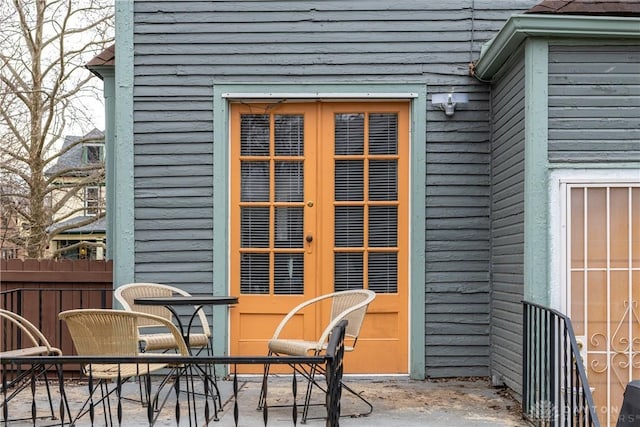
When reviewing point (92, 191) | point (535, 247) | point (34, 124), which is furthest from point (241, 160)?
point (92, 191)

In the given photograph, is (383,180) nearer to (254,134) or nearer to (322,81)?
(322,81)

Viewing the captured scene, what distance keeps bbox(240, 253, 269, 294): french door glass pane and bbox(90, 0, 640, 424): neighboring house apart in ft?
0.04

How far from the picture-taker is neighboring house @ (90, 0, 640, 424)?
5.79 metres

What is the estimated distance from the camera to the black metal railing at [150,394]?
2.90 meters

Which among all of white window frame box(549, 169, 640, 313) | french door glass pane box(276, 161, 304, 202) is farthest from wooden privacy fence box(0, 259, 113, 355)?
white window frame box(549, 169, 640, 313)

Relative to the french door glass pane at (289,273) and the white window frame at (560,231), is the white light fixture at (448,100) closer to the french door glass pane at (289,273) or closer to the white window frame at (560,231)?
the white window frame at (560,231)

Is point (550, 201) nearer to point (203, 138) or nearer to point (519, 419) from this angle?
point (519, 419)

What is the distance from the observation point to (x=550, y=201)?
4668mm

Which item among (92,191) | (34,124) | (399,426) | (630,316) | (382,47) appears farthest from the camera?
(92,191)

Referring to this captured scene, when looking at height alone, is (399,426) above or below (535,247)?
below

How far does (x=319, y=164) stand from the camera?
5.87 meters

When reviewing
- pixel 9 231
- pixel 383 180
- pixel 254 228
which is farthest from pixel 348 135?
pixel 9 231

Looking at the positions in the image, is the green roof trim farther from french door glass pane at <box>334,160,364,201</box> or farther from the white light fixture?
french door glass pane at <box>334,160,364,201</box>

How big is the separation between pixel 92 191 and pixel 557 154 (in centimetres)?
1363
